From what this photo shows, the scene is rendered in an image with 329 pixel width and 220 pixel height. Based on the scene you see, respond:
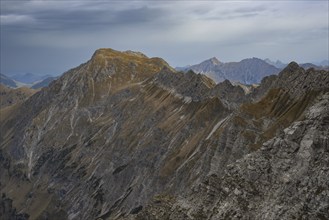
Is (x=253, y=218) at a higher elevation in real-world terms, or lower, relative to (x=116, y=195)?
higher

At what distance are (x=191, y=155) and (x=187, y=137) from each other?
67.7ft

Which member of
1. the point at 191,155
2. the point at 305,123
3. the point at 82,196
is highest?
the point at 305,123

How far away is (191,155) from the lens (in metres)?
128

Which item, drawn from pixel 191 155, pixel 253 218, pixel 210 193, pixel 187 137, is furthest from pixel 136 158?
pixel 253 218

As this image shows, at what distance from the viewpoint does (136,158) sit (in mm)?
169250

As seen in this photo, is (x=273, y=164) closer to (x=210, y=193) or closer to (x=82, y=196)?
(x=210, y=193)

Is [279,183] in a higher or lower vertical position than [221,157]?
higher

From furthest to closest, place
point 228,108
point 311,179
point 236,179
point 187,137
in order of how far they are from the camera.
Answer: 1. point 187,137
2. point 228,108
3. point 236,179
4. point 311,179

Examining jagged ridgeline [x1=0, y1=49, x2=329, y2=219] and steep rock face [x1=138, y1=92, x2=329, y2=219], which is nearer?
steep rock face [x1=138, y1=92, x2=329, y2=219]

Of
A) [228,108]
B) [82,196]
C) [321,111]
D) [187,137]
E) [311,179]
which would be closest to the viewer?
[311,179]

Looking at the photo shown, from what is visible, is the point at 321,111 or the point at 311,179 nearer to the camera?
the point at 311,179

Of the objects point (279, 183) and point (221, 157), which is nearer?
point (279, 183)

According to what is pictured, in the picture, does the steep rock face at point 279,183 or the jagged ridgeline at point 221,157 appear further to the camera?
the jagged ridgeline at point 221,157

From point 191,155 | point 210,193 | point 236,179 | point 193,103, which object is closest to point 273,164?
point 236,179
